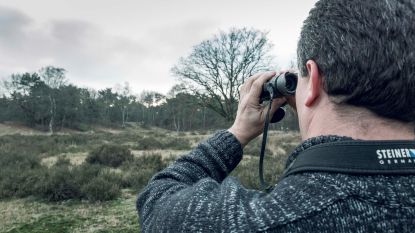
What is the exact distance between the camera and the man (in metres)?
0.75

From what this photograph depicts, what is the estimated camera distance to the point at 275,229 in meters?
0.77

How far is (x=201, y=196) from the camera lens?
888mm

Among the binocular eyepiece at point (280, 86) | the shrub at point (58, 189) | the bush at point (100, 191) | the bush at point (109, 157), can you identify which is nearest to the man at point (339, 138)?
the binocular eyepiece at point (280, 86)

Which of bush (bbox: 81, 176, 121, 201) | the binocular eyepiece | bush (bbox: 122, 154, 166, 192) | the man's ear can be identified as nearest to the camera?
the man's ear

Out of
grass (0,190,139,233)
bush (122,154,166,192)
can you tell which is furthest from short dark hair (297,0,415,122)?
bush (122,154,166,192)

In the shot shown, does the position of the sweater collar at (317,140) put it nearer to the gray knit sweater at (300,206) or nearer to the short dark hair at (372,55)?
the gray knit sweater at (300,206)

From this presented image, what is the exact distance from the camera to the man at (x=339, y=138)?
2.47 ft

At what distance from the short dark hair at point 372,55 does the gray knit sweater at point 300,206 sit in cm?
14

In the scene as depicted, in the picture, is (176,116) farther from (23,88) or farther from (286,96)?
(286,96)

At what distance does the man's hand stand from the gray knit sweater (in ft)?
1.05

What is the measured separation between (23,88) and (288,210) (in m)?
57.1

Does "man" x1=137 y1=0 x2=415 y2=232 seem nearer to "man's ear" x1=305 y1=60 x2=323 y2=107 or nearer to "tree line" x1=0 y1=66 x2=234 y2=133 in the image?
"man's ear" x1=305 y1=60 x2=323 y2=107

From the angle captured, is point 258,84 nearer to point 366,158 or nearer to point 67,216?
point 366,158

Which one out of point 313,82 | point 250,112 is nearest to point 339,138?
point 313,82
